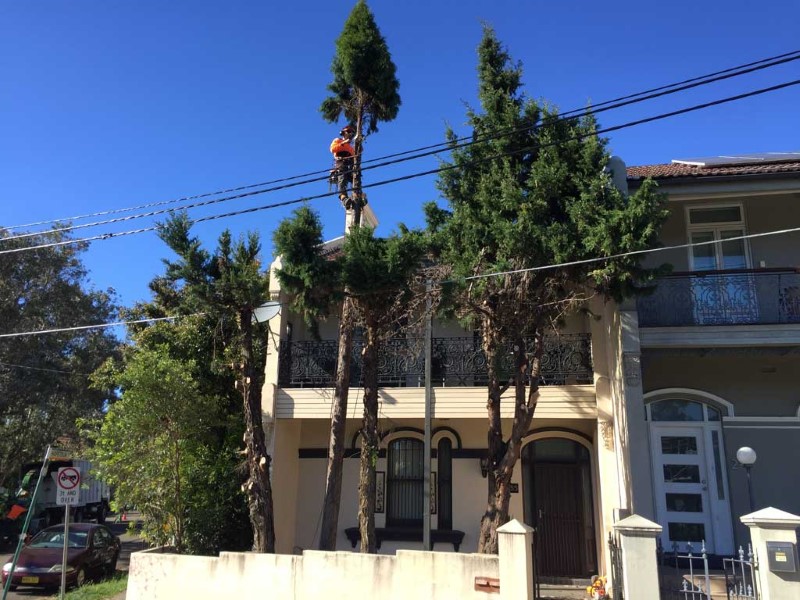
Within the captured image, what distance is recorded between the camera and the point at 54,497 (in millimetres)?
25109

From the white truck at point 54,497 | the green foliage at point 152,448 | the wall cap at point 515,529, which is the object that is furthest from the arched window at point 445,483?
the white truck at point 54,497

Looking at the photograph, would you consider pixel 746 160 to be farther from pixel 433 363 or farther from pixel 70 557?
pixel 70 557

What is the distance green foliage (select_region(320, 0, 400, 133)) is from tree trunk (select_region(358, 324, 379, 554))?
440cm

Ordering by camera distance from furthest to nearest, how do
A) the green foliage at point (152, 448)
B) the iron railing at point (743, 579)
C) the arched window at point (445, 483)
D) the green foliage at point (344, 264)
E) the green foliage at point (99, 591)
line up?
the arched window at point (445, 483)
the green foliage at point (99, 591)
the green foliage at point (152, 448)
the green foliage at point (344, 264)
the iron railing at point (743, 579)

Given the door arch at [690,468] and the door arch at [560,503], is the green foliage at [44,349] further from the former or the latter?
the door arch at [690,468]

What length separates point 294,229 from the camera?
9.76 m

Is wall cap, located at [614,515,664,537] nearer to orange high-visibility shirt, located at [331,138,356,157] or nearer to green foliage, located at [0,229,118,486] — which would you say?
orange high-visibility shirt, located at [331,138,356,157]

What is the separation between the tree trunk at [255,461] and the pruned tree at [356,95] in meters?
1.20

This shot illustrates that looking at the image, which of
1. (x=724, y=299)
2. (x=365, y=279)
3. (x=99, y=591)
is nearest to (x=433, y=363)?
(x=365, y=279)

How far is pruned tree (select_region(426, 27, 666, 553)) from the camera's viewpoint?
30.4 ft

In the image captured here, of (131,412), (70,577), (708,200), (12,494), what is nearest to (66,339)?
(12,494)

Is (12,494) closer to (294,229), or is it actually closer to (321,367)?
(321,367)

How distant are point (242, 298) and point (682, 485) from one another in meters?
8.62

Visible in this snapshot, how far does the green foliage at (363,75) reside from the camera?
11.4 metres
